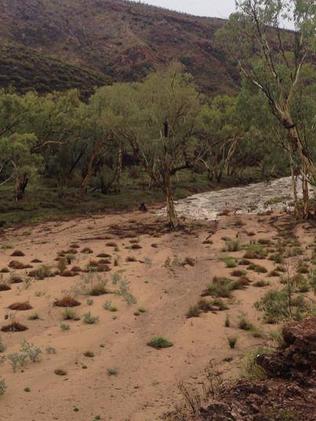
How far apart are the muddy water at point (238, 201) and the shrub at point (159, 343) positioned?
24521mm

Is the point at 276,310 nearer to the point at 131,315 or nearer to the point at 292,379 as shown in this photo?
the point at 131,315

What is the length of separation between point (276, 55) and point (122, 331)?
23214 mm

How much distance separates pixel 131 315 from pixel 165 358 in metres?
3.09

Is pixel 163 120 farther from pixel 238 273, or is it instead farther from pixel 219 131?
pixel 219 131

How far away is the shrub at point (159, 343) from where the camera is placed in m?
11.4

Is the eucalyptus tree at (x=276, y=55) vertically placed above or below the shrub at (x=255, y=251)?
above

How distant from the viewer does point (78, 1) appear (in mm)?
139500

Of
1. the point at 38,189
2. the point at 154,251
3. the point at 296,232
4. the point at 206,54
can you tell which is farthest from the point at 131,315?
the point at 206,54

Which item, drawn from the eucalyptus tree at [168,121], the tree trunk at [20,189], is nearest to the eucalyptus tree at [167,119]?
A: the eucalyptus tree at [168,121]

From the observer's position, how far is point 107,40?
119000 mm

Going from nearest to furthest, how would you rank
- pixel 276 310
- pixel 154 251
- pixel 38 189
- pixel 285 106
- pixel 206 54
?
1. pixel 276 310
2. pixel 154 251
3. pixel 285 106
4. pixel 38 189
5. pixel 206 54

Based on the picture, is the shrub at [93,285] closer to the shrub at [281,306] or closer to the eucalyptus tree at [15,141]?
the shrub at [281,306]

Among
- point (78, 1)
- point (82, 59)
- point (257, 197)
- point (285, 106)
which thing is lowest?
point (257, 197)

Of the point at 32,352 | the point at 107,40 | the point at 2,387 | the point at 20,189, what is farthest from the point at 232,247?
the point at 107,40
